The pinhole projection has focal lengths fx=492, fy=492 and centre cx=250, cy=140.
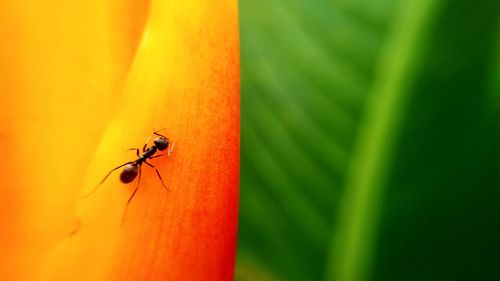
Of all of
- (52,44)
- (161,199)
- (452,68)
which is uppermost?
(452,68)

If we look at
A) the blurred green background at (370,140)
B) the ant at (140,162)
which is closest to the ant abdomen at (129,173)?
the ant at (140,162)

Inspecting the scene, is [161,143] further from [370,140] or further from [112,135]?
[370,140]

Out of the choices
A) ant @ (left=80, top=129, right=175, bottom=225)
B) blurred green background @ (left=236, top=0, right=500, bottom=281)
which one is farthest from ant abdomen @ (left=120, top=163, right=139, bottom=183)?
blurred green background @ (left=236, top=0, right=500, bottom=281)

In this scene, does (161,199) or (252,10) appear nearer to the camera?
(161,199)

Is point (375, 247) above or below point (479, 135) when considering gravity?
below

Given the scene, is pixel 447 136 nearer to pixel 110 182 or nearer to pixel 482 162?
pixel 482 162

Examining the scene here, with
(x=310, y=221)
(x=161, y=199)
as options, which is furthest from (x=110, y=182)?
(x=310, y=221)

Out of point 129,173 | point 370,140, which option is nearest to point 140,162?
point 129,173
